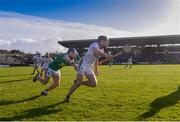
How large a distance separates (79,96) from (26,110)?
3327 millimetres

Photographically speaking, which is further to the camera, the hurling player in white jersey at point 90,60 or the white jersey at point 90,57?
the white jersey at point 90,57

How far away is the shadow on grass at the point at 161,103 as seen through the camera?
1021cm

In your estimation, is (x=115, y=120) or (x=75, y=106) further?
(x=75, y=106)

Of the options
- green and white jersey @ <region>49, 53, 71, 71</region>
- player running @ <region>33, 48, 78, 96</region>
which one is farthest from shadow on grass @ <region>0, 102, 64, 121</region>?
green and white jersey @ <region>49, 53, 71, 71</region>

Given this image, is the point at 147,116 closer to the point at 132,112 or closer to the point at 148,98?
the point at 132,112

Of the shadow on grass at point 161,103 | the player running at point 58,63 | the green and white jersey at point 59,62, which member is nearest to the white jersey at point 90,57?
the player running at point 58,63

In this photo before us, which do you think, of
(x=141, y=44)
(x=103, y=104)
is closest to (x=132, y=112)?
(x=103, y=104)

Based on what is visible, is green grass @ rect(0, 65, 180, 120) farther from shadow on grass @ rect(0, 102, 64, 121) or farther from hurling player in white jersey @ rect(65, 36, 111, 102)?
hurling player in white jersey @ rect(65, 36, 111, 102)

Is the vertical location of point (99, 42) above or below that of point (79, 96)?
above

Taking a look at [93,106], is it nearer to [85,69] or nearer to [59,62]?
[85,69]

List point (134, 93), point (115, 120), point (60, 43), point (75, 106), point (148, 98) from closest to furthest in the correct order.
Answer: point (115, 120) → point (75, 106) → point (148, 98) → point (134, 93) → point (60, 43)

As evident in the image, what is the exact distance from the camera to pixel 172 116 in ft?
32.5

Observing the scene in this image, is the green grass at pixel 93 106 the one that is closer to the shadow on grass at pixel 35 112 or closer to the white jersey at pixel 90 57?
the shadow on grass at pixel 35 112

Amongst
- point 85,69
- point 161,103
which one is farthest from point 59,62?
point 161,103
